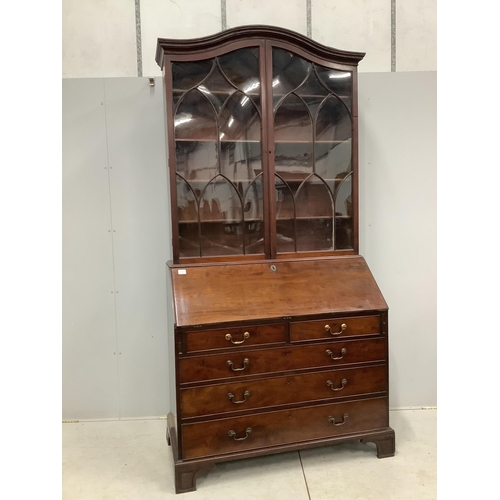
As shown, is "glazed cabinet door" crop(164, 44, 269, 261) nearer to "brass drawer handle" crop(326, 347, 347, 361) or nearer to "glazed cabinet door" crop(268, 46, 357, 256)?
"glazed cabinet door" crop(268, 46, 357, 256)

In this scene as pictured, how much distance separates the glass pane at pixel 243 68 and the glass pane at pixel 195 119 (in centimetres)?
19

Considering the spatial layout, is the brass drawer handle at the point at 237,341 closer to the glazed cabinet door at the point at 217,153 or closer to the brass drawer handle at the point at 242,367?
the brass drawer handle at the point at 242,367

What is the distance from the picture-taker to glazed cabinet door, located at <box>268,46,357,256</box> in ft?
7.06

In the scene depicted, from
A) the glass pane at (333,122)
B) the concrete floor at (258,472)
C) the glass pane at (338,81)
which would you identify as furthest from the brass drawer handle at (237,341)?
the glass pane at (338,81)

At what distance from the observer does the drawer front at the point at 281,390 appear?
188 centimetres

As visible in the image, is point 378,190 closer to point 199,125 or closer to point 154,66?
point 199,125

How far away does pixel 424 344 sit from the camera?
269cm

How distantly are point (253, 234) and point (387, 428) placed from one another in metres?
1.30

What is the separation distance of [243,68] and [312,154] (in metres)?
0.60

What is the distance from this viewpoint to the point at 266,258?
2.14m

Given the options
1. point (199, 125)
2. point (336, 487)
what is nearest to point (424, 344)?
point (336, 487)

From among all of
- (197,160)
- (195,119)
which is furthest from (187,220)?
(195,119)


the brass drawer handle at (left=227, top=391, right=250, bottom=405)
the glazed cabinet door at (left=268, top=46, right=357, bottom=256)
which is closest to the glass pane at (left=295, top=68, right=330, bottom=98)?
the glazed cabinet door at (left=268, top=46, right=357, bottom=256)

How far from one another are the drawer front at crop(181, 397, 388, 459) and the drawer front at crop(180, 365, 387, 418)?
58 millimetres
